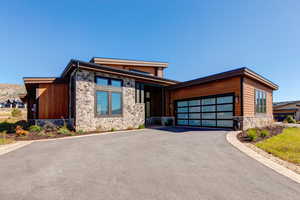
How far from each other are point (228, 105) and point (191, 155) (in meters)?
7.56

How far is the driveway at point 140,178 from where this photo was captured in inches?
87.8

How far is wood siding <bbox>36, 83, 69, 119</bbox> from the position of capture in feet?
33.5

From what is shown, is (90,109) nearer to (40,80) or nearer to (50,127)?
(50,127)

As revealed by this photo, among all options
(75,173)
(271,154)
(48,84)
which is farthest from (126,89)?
(271,154)

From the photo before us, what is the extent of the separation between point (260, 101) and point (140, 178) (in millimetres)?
13269

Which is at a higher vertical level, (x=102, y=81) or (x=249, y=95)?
(x=102, y=81)

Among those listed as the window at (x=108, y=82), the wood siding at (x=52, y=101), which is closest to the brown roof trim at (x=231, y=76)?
the window at (x=108, y=82)

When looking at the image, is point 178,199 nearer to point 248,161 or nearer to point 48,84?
point 248,161

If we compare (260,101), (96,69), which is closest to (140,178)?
(96,69)

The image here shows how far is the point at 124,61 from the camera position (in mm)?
16062

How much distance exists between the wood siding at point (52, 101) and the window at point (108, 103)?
3.17 metres

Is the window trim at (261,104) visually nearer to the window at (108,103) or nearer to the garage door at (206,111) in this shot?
the garage door at (206,111)

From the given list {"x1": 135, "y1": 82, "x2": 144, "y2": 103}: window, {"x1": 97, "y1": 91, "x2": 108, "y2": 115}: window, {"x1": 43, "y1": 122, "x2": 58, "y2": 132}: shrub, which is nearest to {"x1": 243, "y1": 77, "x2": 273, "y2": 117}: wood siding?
{"x1": 135, "y1": 82, "x2": 144, "y2": 103}: window

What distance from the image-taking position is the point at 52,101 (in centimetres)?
1045
